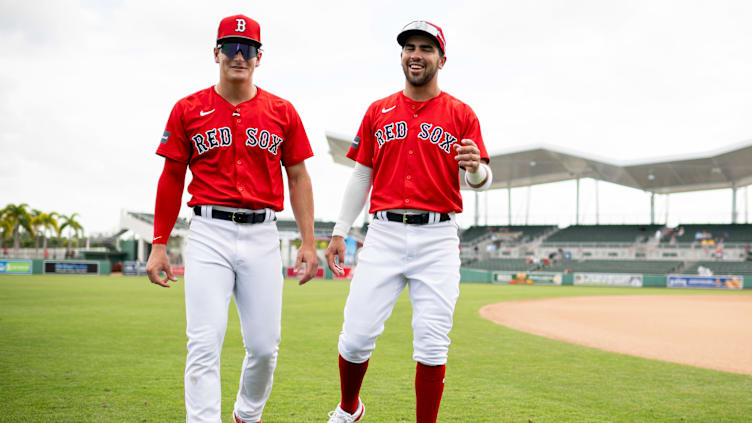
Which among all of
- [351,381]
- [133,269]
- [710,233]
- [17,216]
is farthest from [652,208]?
[17,216]

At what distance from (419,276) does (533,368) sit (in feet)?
13.5

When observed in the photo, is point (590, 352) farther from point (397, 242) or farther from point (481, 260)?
point (481, 260)

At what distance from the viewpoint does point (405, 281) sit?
3.81 m

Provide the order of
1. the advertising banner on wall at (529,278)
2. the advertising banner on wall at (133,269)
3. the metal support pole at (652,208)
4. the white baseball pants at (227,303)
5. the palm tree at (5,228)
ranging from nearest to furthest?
the white baseball pants at (227,303)
the advertising banner on wall at (529,278)
the advertising banner on wall at (133,269)
the metal support pole at (652,208)
the palm tree at (5,228)

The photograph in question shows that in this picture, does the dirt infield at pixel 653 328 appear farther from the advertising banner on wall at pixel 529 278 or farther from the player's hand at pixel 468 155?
the advertising banner on wall at pixel 529 278

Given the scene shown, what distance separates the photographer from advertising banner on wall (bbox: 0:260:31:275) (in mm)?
37125

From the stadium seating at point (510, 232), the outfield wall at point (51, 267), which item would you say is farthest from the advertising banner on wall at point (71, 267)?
the stadium seating at point (510, 232)

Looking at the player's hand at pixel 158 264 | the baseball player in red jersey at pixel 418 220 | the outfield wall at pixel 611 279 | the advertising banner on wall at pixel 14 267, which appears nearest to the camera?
the player's hand at pixel 158 264

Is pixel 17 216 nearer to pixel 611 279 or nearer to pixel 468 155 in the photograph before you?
pixel 611 279

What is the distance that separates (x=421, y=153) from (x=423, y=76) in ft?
1.68

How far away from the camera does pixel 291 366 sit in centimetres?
682

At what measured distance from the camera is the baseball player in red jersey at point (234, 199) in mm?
3430

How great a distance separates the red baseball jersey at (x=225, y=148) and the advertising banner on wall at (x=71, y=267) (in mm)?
40284

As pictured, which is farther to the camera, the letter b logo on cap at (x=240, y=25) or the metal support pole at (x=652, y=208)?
the metal support pole at (x=652, y=208)
